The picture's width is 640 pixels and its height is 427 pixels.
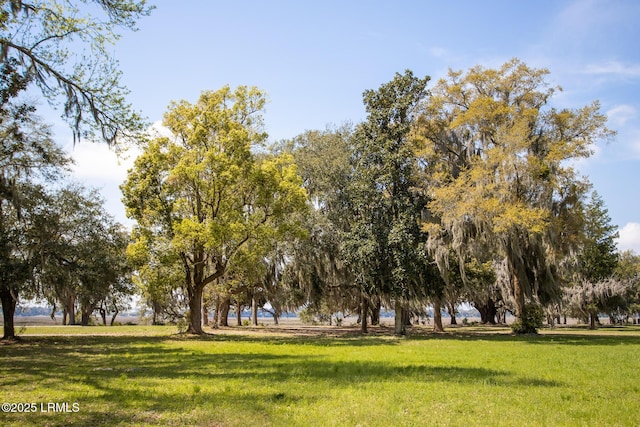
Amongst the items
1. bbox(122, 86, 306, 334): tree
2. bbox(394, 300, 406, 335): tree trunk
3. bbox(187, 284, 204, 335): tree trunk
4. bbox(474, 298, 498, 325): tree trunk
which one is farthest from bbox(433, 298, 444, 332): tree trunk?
bbox(474, 298, 498, 325): tree trunk

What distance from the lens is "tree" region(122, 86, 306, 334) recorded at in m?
24.2

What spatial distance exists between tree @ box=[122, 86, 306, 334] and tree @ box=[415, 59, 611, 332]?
8710 mm

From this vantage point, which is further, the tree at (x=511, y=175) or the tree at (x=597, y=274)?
the tree at (x=597, y=274)

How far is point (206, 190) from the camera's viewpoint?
25172 mm

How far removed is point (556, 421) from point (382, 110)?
2452 centimetres

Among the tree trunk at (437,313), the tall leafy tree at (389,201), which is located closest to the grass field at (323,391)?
the tall leafy tree at (389,201)

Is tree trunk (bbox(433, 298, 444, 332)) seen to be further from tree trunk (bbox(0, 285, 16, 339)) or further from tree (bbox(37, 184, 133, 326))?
tree trunk (bbox(0, 285, 16, 339))

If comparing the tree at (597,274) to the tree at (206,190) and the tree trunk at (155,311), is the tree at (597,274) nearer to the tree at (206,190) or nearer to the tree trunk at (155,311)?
the tree at (206,190)

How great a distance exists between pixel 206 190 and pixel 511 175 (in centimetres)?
1631

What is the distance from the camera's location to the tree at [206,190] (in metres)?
24.2

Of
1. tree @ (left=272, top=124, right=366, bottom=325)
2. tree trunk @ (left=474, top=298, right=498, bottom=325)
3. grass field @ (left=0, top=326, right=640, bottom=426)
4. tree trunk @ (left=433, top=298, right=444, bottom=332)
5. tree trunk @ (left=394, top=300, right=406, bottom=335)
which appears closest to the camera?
grass field @ (left=0, top=326, right=640, bottom=426)

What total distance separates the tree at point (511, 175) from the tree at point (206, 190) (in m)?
8.71

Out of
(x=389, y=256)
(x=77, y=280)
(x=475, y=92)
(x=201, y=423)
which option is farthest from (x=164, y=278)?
(x=475, y=92)

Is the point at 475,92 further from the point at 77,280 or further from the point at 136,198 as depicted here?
the point at 77,280
